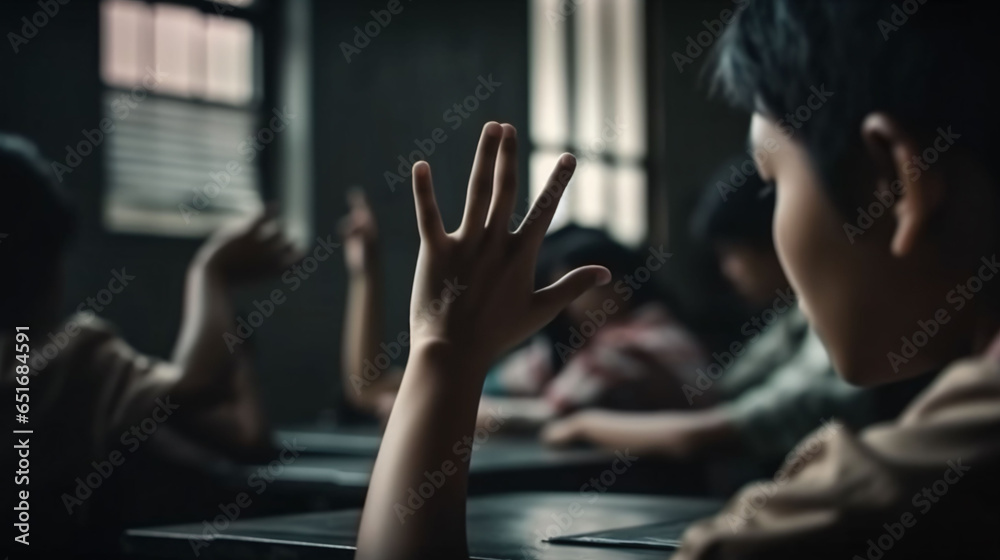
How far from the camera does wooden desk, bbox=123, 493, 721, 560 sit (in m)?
0.86

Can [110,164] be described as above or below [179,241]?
above

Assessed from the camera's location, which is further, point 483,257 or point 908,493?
point 483,257

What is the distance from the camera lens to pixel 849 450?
515 mm

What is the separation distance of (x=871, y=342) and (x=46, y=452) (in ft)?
4.39

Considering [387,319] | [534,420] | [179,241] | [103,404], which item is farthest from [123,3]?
[103,404]

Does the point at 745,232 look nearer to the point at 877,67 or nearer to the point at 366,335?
the point at 366,335

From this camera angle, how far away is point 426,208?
29.7 inches

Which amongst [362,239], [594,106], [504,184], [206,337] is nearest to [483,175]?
[504,184]

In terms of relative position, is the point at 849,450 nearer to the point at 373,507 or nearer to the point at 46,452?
the point at 373,507

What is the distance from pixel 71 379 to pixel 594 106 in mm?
4185

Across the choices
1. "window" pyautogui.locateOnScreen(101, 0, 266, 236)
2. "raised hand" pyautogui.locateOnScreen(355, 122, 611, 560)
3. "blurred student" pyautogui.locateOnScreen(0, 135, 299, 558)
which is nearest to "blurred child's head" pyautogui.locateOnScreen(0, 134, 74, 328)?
"blurred student" pyautogui.locateOnScreen(0, 135, 299, 558)

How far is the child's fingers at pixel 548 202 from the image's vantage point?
764mm

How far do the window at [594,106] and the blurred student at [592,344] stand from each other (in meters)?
1.83

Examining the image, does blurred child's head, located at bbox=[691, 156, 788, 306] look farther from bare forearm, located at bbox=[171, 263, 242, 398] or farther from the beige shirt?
the beige shirt
